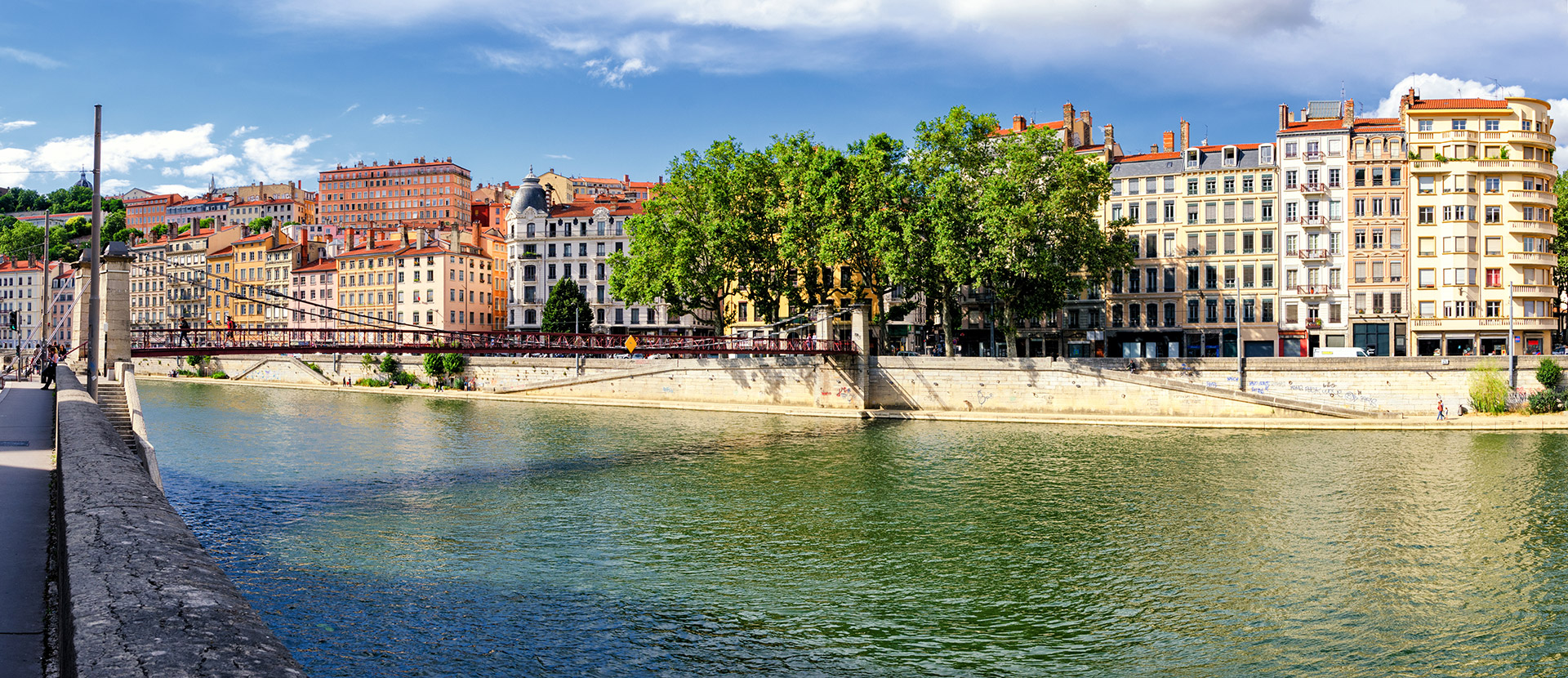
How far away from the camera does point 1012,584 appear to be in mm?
15734

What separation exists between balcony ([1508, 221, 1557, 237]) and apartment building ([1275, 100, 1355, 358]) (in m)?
6.56

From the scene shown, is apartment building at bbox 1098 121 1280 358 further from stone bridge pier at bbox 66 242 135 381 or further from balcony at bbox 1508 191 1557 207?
stone bridge pier at bbox 66 242 135 381

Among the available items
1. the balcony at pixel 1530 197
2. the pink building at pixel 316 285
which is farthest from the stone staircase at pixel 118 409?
the pink building at pixel 316 285

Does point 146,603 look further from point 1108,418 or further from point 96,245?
point 1108,418

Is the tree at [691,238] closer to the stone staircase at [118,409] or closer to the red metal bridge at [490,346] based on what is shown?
the red metal bridge at [490,346]

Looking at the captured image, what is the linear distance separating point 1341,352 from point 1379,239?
5.87 m

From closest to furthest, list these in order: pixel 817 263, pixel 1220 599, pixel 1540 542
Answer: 1. pixel 1220 599
2. pixel 1540 542
3. pixel 817 263

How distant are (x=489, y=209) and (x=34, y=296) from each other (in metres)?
43.6

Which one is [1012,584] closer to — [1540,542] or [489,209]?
[1540,542]

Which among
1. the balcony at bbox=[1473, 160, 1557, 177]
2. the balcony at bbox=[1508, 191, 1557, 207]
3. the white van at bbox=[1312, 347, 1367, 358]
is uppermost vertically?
the balcony at bbox=[1473, 160, 1557, 177]

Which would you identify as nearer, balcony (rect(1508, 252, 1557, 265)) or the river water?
the river water

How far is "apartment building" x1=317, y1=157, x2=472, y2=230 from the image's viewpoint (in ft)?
435

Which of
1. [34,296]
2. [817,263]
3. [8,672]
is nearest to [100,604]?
[8,672]

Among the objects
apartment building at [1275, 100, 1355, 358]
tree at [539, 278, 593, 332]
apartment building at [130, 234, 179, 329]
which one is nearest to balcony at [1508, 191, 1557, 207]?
apartment building at [1275, 100, 1355, 358]
